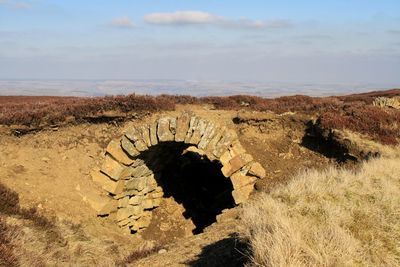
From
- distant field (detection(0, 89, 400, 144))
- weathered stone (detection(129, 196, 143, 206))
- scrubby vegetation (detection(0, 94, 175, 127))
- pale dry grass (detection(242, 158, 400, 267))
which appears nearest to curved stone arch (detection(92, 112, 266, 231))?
weathered stone (detection(129, 196, 143, 206))

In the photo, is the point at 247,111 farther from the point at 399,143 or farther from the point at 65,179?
the point at 65,179

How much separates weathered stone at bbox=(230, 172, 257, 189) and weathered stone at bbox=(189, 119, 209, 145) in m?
1.80

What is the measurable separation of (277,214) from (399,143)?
9429 millimetres

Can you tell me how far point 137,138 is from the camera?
579 inches

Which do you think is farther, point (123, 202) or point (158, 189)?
point (158, 189)

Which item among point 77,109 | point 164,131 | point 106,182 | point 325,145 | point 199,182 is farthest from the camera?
point 199,182

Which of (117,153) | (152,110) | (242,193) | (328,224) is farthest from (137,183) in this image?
(328,224)

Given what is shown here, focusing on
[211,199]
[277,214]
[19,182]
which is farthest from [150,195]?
[277,214]

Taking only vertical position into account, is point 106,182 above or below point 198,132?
below

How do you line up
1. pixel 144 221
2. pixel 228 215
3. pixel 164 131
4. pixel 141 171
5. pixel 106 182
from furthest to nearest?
1. pixel 144 221
2. pixel 141 171
3. pixel 164 131
4. pixel 106 182
5. pixel 228 215

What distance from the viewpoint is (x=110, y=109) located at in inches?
611

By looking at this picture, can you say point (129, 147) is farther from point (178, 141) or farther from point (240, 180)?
point (240, 180)

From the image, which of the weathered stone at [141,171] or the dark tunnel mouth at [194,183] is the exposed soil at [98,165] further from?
the weathered stone at [141,171]

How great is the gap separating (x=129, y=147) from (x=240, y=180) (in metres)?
4.03
